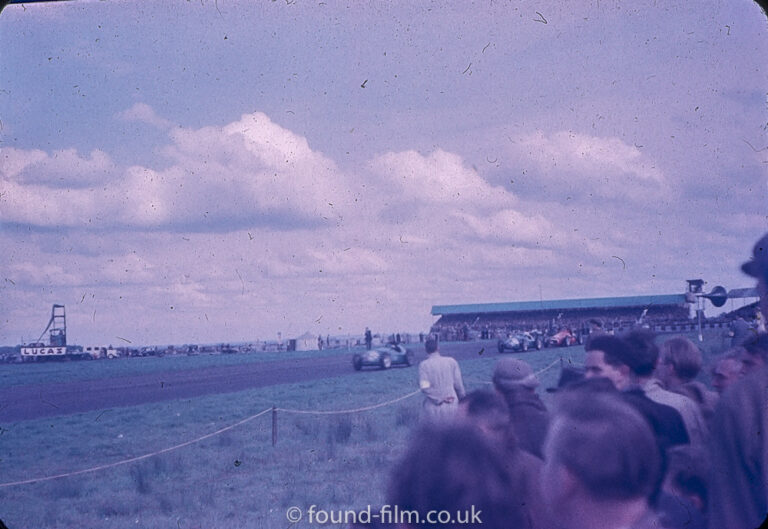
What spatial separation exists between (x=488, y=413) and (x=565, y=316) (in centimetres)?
161

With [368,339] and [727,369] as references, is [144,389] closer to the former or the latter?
[368,339]

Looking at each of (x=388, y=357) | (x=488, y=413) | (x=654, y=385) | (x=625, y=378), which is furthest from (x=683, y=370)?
(x=388, y=357)

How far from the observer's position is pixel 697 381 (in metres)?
3.17

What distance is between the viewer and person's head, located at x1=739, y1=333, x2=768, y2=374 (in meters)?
2.68

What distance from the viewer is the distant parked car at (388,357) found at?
4863 mm

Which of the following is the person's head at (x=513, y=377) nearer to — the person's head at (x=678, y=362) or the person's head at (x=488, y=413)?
the person's head at (x=488, y=413)

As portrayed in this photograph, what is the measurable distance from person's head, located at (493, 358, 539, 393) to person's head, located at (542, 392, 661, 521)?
988mm

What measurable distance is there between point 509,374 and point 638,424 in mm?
1081

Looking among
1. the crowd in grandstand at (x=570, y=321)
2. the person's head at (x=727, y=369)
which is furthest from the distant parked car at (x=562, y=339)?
the person's head at (x=727, y=369)

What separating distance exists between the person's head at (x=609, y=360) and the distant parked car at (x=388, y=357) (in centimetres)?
138

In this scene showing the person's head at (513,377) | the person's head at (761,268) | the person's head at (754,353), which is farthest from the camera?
the person's head at (513,377)

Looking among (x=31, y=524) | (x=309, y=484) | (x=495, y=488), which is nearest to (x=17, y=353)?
(x=31, y=524)

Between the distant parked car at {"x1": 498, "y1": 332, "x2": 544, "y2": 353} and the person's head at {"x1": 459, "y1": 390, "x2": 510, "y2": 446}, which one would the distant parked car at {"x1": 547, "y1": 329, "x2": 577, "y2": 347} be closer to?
the distant parked car at {"x1": 498, "y1": 332, "x2": 544, "y2": 353}

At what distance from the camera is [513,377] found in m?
2.88
